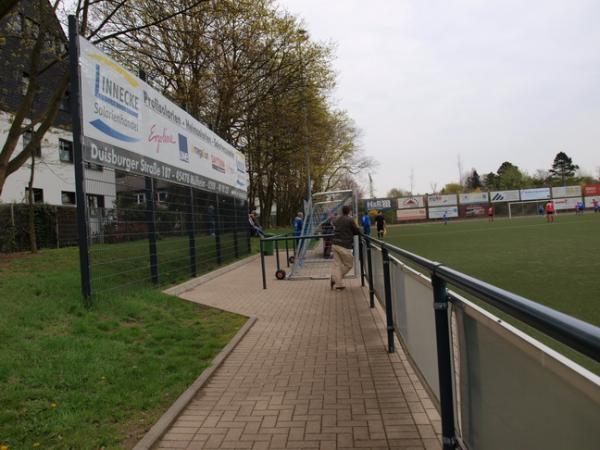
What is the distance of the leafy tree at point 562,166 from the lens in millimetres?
115162

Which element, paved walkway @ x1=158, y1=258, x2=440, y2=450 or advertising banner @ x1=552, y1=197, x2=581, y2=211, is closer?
paved walkway @ x1=158, y1=258, x2=440, y2=450

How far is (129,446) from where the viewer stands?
332cm

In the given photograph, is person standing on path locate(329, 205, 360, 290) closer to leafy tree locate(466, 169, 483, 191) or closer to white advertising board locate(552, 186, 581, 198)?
white advertising board locate(552, 186, 581, 198)

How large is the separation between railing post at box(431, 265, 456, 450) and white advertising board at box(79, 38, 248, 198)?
620 cm

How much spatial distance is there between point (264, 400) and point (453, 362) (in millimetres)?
2079

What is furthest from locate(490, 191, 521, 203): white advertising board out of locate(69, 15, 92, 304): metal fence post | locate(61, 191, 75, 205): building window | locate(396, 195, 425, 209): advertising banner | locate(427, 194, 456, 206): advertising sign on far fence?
locate(69, 15, 92, 304): metal fence post

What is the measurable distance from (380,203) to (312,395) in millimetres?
64237

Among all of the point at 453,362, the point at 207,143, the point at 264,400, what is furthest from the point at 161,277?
the point at 453,362

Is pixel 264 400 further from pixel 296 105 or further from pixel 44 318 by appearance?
pixel 296 105

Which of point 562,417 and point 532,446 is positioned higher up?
point 562,417

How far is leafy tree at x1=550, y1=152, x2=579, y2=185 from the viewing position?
115 meters

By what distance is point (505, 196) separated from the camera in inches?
2677

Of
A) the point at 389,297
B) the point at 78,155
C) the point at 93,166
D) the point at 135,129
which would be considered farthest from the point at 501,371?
the point at 135,129

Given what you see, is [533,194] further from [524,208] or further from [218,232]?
[218,232]
